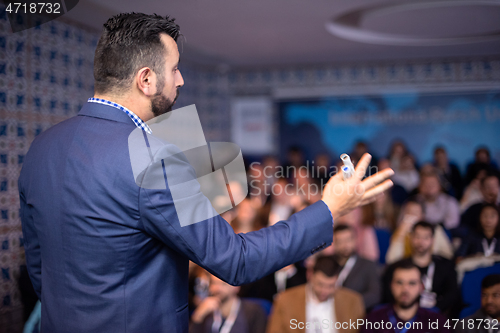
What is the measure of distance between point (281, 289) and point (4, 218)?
61.7 inches

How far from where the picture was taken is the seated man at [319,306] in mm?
1695

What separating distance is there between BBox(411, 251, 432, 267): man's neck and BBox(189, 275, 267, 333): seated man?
0.94 m

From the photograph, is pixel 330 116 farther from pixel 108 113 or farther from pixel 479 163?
pixel 108 113

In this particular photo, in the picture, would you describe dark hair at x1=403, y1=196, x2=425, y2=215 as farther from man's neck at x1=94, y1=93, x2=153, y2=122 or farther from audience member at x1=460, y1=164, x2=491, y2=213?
man's neck at x1=94, y1=93, x2=153, y2=122

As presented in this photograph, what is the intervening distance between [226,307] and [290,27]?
1.89 m

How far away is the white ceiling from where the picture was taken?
1938 millimetres

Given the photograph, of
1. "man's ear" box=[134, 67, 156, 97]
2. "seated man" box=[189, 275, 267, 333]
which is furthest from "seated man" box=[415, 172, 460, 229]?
"man's ear" box=[134, 67, 156, 97]

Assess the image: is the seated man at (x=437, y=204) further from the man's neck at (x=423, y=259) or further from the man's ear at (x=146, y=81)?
the man's ear at (x=146, y=81)

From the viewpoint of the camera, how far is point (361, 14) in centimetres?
250

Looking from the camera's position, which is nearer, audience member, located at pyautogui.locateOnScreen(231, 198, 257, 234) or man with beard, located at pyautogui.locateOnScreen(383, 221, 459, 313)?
man with beard, located at pyautogui.locateOnScreen(383, 221, 459, 313)

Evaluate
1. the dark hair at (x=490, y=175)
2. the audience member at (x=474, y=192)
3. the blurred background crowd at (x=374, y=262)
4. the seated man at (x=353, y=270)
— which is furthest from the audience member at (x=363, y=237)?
the dark hair at (x=490, y=175)

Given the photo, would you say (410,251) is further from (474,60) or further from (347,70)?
(474,60)

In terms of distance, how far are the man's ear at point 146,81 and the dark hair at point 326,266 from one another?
4.71 ft

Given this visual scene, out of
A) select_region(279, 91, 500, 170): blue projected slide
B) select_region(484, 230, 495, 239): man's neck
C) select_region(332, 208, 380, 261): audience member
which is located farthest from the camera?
select_region(279, 91, 500, 170): blue projected slide
